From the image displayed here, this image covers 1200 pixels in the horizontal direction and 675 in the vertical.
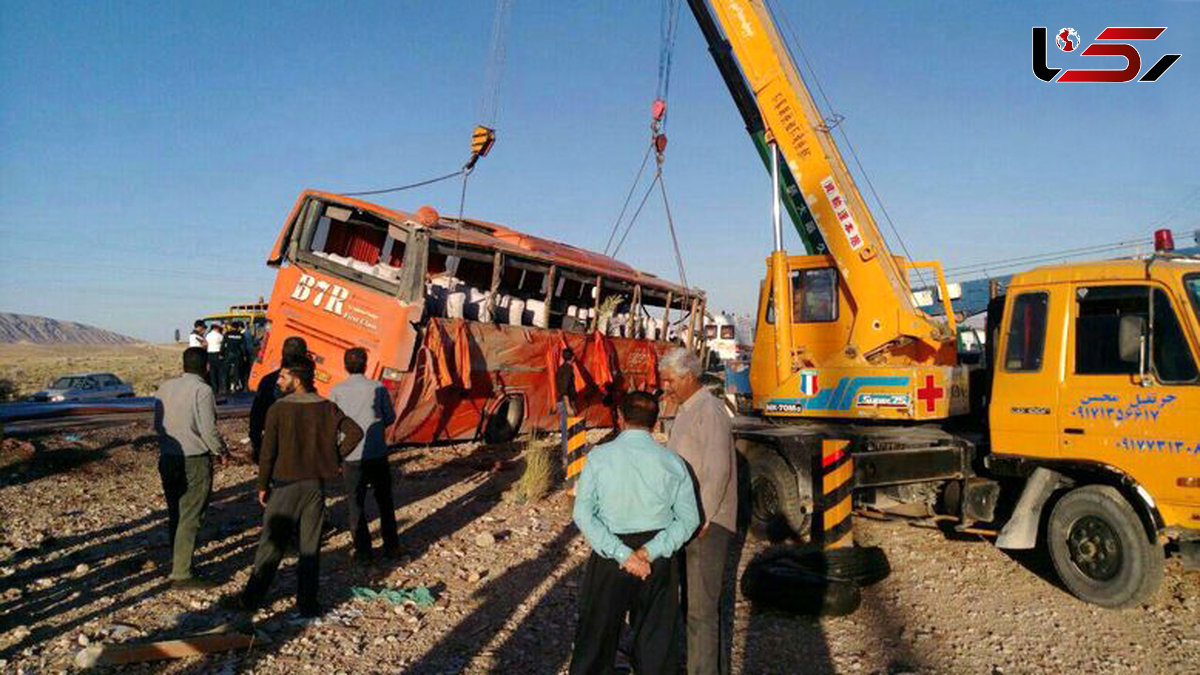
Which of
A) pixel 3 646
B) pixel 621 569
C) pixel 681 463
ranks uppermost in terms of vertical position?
pixel 681 463

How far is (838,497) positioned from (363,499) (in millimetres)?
3758

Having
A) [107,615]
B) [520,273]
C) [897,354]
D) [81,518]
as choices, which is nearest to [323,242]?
[520,273]

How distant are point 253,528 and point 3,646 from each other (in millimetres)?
2936

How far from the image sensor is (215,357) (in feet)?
58.3

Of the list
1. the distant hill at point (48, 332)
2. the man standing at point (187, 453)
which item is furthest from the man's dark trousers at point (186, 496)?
the distant hill at point (48, 332)

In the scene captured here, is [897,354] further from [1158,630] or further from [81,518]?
[81,518]

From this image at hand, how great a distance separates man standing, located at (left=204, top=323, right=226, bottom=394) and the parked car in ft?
9.57

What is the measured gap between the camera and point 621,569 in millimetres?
3449

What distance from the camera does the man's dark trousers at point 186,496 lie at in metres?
5.49

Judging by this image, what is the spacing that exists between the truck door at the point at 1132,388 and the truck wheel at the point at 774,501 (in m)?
2.29

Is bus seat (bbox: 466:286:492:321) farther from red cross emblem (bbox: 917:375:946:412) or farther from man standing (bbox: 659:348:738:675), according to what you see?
man standing (bbox: 659:348:738:675)

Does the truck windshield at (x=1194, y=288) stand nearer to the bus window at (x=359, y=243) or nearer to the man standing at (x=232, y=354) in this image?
the bus window at (x=359, y=243)

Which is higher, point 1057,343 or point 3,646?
point 1057,343

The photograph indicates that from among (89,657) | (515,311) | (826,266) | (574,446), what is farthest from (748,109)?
(89,657)
